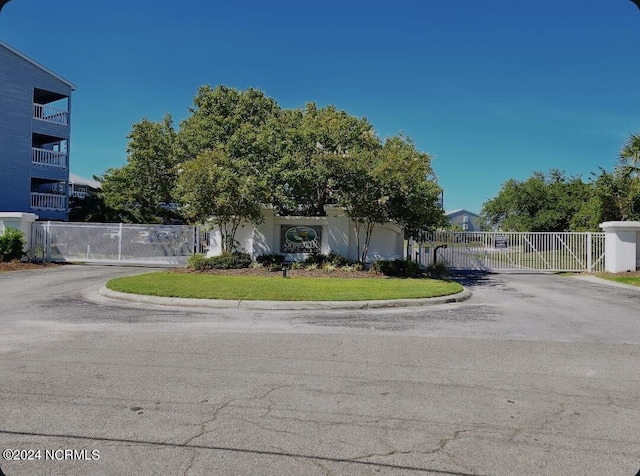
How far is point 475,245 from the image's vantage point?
23094 mm

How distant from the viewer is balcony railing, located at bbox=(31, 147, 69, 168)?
105ft

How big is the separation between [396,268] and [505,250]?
289 inches

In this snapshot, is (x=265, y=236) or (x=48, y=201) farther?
(x=48, y=201)

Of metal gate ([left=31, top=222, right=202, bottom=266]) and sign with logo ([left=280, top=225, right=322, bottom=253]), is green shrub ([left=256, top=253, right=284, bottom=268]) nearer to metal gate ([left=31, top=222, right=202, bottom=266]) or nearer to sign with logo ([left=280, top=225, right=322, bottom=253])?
Result: sign with logo ([left=280, top=225, right=322, bottom=253])

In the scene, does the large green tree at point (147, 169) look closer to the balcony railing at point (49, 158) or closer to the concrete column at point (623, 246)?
the balcony railing at point (49, 158)

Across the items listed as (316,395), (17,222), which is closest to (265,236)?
(17,222)

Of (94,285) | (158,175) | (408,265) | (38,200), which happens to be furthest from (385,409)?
(38,200)

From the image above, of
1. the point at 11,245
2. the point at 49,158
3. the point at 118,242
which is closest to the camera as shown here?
the point at 11,245

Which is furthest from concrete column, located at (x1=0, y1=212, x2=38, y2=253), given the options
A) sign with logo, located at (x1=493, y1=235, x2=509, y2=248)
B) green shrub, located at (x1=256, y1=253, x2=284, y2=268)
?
sign with logo, located at (x1=493, y1=235, x2=509, y2=248)

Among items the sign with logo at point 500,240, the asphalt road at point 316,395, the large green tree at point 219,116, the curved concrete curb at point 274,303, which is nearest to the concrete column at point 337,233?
the curved concrete curb at point 274,303

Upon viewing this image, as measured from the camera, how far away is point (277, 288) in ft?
42.2

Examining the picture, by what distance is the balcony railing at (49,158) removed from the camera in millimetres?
32125

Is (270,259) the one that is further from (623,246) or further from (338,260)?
(623,246)

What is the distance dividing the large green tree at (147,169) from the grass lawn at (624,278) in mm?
23568
